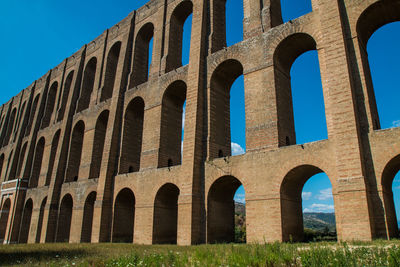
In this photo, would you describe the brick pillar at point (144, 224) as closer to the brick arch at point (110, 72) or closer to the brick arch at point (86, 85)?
the brick arch at point (110, 72)

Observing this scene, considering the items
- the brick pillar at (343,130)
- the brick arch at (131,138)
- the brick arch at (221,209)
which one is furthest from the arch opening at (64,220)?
the brick pillar at (343,130)

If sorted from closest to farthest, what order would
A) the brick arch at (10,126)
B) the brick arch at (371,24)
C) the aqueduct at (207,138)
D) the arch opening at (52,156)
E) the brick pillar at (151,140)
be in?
1. the aqueduct at (207,138)
2. the brick arch at (371,24)
3. the brick pillar at (151,140)
4. the arch opening at (52,156)
5. the brick arch at (10,126)

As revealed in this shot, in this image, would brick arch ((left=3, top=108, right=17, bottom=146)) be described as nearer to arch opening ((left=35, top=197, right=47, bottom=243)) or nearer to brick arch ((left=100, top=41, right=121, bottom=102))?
arch opening ((left=35, top=197, right=47, bottom=243))

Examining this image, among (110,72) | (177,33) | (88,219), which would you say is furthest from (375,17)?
(88,219)

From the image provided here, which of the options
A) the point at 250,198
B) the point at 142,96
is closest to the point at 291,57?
the point at 250,198

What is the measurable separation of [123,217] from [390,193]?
47.4 feet

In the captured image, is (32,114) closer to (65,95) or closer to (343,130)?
(65,95)

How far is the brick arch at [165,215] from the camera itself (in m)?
16.0

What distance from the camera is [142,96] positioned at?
19.5 meters

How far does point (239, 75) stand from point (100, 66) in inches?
518

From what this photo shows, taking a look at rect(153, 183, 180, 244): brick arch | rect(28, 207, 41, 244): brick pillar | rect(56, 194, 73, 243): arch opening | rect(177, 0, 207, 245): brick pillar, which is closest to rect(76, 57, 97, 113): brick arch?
rect(56, 194, 73, 243): arch opening

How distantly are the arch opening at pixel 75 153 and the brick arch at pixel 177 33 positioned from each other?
1043 centimetres

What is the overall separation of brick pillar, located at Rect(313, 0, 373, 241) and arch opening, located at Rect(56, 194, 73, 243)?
1977 cm

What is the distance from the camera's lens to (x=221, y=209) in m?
15.0
